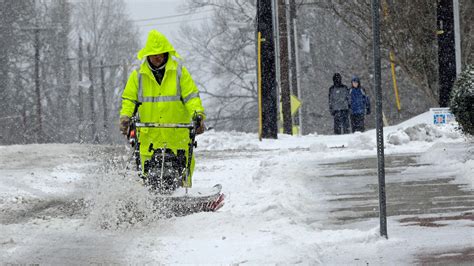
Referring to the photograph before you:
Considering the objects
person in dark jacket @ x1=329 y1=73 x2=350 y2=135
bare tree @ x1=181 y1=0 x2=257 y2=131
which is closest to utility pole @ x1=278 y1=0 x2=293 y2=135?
person in dark jacket @ x1=329 y1=73 x2=350 y2=135

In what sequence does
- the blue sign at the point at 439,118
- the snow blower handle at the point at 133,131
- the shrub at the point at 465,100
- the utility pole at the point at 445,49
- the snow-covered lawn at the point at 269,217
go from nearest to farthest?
the snow-covered lawn at the point at 269,217
the snow blower handle at the point at 133,131
the shrub at the point at 465,100
the blue sign at the point at 439,118
the utility pole at the point at 445,49

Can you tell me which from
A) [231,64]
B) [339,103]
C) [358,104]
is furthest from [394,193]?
[231,64]

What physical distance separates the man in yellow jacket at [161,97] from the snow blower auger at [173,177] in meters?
0.08

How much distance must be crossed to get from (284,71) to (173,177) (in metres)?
21.4

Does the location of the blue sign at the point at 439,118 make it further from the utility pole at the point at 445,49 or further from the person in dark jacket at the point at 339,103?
the person in dark jacket at the point at 339,103

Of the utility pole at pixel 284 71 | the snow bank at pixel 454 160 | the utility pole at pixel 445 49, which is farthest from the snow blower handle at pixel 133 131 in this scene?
the utility pole at pixel 284 71

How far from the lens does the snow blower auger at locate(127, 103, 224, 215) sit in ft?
30.7

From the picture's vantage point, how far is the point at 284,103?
31.2 meters

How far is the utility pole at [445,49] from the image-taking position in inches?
745

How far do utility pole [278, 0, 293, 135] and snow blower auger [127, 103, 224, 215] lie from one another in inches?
816

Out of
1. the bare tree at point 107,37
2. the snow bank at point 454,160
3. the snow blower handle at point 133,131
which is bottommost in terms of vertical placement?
the snow bank at point 454,160

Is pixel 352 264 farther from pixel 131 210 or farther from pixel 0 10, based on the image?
pixel 0 10

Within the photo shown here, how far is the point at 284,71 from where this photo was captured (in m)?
31.0

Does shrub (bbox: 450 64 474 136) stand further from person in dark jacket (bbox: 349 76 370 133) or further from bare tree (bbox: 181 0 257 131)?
bare tree (bbox: 181 0 257 131)
